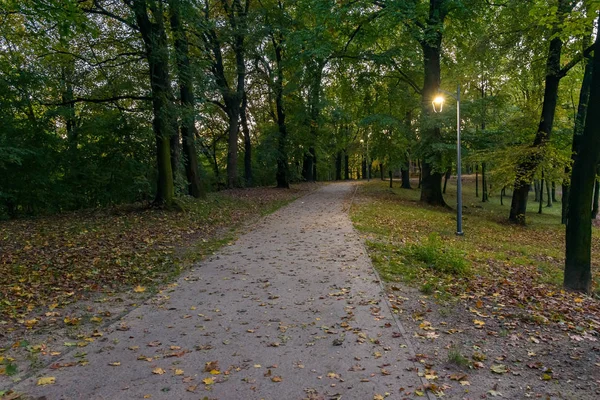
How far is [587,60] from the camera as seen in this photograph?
14531mm

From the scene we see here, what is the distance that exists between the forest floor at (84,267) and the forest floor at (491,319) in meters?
4.04

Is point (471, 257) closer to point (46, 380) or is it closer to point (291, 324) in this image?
point (291, 324)

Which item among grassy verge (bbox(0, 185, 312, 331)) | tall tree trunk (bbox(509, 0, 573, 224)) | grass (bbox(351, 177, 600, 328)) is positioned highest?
tall tree trunk (bbox(509, 0, 573, 224))

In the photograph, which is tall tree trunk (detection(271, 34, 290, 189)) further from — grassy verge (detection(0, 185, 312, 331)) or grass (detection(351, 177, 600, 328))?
grassy verge (detection(0, 185, 312, 331))

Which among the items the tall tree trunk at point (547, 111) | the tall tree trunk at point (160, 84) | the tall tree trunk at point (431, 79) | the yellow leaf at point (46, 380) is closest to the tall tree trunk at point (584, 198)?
the yellow leaf at point (46, 380)

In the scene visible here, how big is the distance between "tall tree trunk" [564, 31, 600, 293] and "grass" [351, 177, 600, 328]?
469 mm

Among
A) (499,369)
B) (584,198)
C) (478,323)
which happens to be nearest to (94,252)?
(478,323)

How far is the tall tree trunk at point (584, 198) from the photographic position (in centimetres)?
654

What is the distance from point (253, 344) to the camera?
4.46m

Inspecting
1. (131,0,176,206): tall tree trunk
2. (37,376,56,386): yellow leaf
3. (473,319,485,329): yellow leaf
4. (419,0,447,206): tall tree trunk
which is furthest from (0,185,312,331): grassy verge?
(419,0,447,206): tall tree trunk

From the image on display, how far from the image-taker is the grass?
6.61 meters

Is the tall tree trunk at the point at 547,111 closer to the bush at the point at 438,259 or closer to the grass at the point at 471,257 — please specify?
the grass at the point at 471,257

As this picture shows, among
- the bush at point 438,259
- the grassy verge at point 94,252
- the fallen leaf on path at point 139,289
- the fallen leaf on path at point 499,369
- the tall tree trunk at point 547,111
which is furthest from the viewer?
the tall tree trunk at point 547,111

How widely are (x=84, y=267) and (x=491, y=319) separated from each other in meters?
7.00
